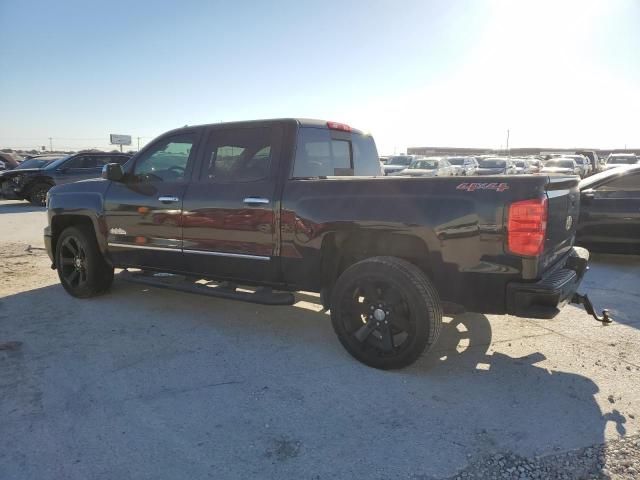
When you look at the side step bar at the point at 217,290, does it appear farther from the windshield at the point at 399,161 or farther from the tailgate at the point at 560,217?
the windshield at the point at 399,161

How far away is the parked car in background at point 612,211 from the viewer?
6.95 meters

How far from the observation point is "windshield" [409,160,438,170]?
23.0m

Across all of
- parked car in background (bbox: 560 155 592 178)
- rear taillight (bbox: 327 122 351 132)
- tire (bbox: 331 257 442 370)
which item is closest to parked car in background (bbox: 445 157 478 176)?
parked car in background (bbox: 560 155 592 178)

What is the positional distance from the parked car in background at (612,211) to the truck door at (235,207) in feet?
16.4

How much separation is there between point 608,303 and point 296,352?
3.63m

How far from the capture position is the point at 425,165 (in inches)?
914

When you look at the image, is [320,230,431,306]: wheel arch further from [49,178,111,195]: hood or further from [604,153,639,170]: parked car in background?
[604,153,639,170]: parked car in background

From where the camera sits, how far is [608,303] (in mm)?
5352

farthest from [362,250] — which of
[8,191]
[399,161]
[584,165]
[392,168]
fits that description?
[584,165]

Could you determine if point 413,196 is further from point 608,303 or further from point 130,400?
point 608,303

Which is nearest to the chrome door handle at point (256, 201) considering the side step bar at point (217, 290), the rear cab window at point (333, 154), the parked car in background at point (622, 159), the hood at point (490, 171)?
the rear cab window at point (333, 154)

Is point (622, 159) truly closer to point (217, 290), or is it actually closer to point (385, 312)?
point (385, 312)

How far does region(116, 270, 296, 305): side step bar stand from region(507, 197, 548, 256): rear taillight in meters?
1.86

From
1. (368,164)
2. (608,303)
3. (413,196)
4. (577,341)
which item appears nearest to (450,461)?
(413,196)
